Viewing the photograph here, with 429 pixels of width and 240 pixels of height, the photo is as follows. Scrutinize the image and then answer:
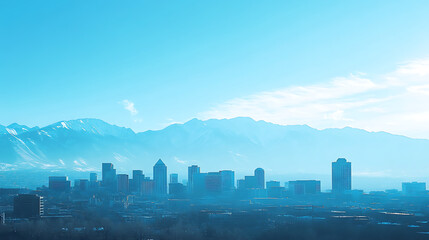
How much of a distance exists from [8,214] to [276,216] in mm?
32832

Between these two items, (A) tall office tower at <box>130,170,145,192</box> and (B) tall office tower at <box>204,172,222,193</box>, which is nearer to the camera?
(B) tall office tower at <box>204,172,222,193</box>

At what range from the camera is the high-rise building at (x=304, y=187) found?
460ft

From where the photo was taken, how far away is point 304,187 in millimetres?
142375

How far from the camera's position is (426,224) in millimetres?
75562

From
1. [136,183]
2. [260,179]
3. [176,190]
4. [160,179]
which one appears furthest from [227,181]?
[136,183]

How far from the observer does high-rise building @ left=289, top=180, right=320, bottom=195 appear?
14025 centimetres

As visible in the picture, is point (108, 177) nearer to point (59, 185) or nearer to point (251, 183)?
point (59, 185)

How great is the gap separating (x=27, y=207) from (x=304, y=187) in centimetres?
7150

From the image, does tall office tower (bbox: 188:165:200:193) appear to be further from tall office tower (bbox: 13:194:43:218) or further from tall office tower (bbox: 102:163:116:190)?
tall office tower (bbox: 13:194:43:218)

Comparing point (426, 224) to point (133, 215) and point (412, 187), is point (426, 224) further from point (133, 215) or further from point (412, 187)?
point (412, 187)

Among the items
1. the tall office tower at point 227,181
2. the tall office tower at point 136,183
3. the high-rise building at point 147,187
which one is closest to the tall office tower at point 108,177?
the tall office tower at point 136,183

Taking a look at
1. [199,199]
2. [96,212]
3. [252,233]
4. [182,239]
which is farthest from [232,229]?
[199,199]

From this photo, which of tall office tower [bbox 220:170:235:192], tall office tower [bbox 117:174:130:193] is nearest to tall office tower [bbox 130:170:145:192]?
tall office tower [bbox 117:174:130:193]

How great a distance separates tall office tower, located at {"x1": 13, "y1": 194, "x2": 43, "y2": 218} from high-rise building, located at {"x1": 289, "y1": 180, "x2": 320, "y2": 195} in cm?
6607
